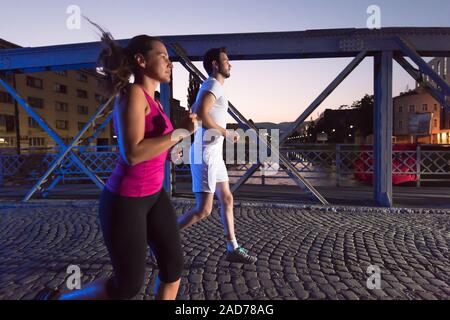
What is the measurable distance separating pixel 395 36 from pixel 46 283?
639 cm

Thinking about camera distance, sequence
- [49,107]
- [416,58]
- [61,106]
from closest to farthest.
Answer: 1. [416,58]
2. [49,107]
3. [61,106]

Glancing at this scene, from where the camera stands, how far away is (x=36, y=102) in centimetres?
4347

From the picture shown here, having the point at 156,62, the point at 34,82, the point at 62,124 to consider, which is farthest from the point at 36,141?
the point at 156,62

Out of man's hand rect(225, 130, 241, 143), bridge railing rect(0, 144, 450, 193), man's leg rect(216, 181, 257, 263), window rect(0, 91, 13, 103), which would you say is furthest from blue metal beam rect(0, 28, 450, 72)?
window rect(0, 91, 13, 103)

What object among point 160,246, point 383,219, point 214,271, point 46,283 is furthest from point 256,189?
point 160,246

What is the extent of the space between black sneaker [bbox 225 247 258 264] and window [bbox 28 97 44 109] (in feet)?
154

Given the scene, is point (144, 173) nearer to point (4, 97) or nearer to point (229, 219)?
point (229, 219)

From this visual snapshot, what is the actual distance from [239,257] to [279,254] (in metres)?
0.52

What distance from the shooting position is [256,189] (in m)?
9.45

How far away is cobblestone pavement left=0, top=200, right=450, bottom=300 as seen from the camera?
279 cm

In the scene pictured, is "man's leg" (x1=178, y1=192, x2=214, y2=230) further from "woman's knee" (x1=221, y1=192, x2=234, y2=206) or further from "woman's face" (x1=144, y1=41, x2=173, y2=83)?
"woman's face" (x1=144, y1=41, x2=173, y2=83)

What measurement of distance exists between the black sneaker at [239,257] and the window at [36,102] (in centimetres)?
4686
